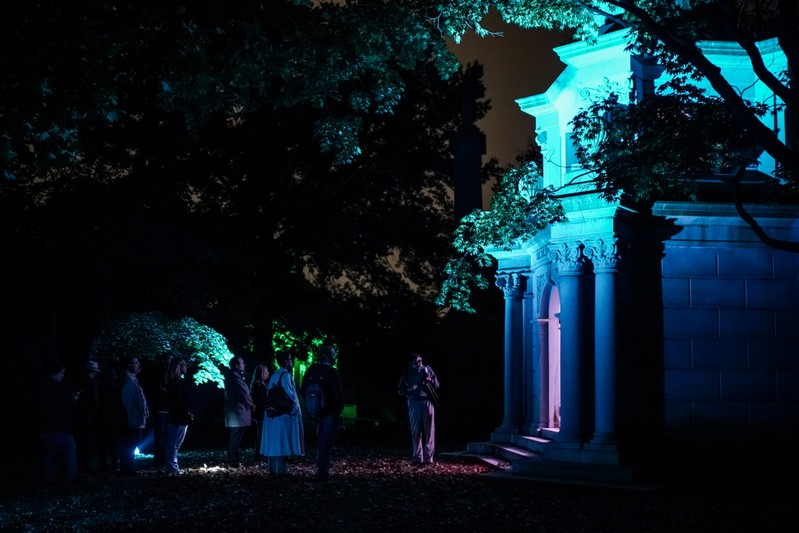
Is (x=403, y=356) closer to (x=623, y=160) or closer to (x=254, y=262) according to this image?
(x=254, y=262)

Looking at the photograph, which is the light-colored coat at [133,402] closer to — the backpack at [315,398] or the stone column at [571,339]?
the backpack at [315,398]

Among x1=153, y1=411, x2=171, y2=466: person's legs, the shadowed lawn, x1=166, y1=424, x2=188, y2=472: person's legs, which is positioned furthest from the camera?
x1=153, y1=411, x2=171, y2=466: person's legs

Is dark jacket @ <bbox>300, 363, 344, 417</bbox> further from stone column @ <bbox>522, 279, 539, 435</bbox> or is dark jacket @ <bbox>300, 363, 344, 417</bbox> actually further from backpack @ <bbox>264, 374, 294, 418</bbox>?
stone column @ <bbox>522, 279, 539, 435</bbox>

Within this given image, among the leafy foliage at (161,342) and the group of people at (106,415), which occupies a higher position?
the leafy foliage at (161,342)

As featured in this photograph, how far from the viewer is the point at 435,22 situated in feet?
47.3

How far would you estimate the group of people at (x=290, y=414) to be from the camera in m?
15.4

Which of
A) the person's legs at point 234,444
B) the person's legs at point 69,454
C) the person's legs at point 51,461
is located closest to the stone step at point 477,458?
the person's legs at point 234,444

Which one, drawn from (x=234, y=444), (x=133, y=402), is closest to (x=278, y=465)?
(x=234, y=444)

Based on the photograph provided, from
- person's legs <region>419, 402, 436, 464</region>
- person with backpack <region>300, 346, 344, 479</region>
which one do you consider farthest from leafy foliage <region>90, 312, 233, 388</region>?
person with backpack <region>300, 346, 344, 479</region>

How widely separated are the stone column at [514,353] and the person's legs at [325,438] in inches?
245

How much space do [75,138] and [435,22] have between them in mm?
5653

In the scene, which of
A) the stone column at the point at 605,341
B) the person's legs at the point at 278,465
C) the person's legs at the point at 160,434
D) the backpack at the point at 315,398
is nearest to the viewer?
the backpack at the point at 315,398

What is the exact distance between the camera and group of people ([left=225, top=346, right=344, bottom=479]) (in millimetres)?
15430

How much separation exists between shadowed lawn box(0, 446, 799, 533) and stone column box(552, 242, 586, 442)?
1.40m
